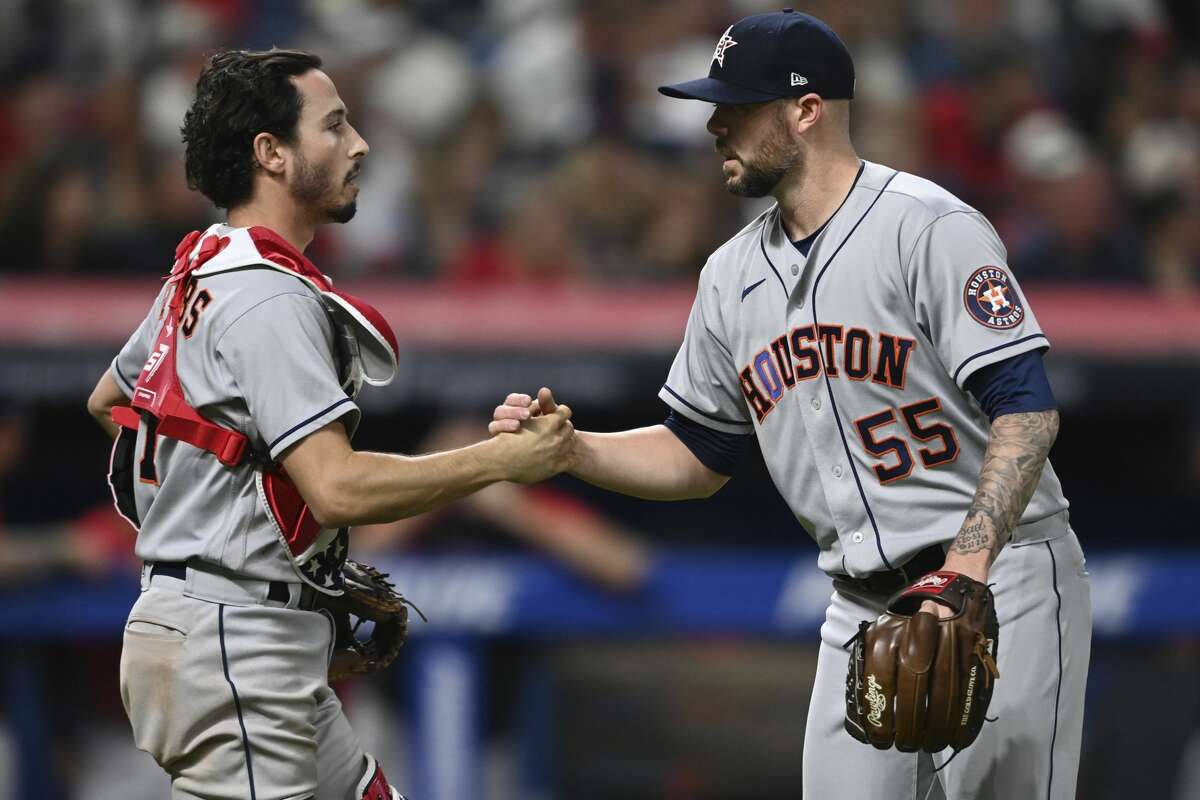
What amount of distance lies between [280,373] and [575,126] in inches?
182

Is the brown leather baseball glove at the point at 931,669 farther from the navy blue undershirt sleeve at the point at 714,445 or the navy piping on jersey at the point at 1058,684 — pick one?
the navy blue undershirt sleeve at the point at 714,445

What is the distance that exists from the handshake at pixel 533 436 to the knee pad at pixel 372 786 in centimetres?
61

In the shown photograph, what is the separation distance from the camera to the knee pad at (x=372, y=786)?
10.1 ft

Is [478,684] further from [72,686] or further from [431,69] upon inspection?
[431,69]

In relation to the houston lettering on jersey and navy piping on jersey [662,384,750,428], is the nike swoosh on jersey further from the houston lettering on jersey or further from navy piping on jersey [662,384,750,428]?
navy piping on jersey [662,384,750,428]

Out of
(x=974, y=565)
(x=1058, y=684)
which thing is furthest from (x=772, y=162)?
(x=1058, y=684)

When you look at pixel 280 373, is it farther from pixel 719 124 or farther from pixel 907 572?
pixel 907 572

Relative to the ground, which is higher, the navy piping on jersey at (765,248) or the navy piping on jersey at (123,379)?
the navy piping on jersey at (765,248)

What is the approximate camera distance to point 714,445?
3650 millimetres

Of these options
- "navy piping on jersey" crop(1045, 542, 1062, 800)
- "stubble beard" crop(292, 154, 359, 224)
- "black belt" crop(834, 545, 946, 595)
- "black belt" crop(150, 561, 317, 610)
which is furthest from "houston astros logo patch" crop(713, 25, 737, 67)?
"black belt" crop(150, 561, 317, 610)

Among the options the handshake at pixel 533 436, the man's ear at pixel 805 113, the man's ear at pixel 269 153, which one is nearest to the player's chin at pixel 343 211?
the man's ear at pixel 269 153

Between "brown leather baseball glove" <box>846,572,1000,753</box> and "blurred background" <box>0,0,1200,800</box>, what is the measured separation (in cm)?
304

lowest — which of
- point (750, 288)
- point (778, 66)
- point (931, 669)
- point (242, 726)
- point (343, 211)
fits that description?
point (242, 726)

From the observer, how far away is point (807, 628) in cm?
600
